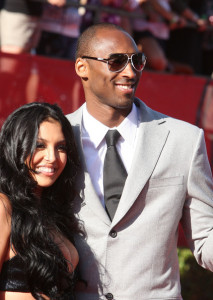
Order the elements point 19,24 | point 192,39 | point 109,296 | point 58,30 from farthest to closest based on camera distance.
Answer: point 192,39
point 58,30
point 19,24
point 109,296

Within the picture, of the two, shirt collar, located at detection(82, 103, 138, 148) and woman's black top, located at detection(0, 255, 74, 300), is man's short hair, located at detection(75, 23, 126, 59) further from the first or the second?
woman's black top, located at detection(0, 255, 74, 300)

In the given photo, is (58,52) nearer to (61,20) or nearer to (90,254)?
(61,20)

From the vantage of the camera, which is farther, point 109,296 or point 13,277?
point 109,296

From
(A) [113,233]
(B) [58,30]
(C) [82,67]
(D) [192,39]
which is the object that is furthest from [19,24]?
(A) [113,233]

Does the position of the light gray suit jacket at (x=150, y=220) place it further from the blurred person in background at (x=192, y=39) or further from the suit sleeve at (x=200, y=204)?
the blurred person in background at (x=192, y=39)

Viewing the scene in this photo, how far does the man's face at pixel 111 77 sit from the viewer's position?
3.19m

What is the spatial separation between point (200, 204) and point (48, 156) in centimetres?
82

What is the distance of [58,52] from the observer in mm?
5754

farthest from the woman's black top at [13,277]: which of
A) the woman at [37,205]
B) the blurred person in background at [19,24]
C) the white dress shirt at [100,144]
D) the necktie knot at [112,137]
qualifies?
the blurred person in background at [19,24]

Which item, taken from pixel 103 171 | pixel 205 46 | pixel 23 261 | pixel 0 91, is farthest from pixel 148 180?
pixel 205 46

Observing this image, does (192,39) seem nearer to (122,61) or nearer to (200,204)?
(122,61)

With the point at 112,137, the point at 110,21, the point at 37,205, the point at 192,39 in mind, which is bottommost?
the point at 37,205

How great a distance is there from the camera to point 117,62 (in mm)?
3193

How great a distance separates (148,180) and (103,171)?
0.25m
